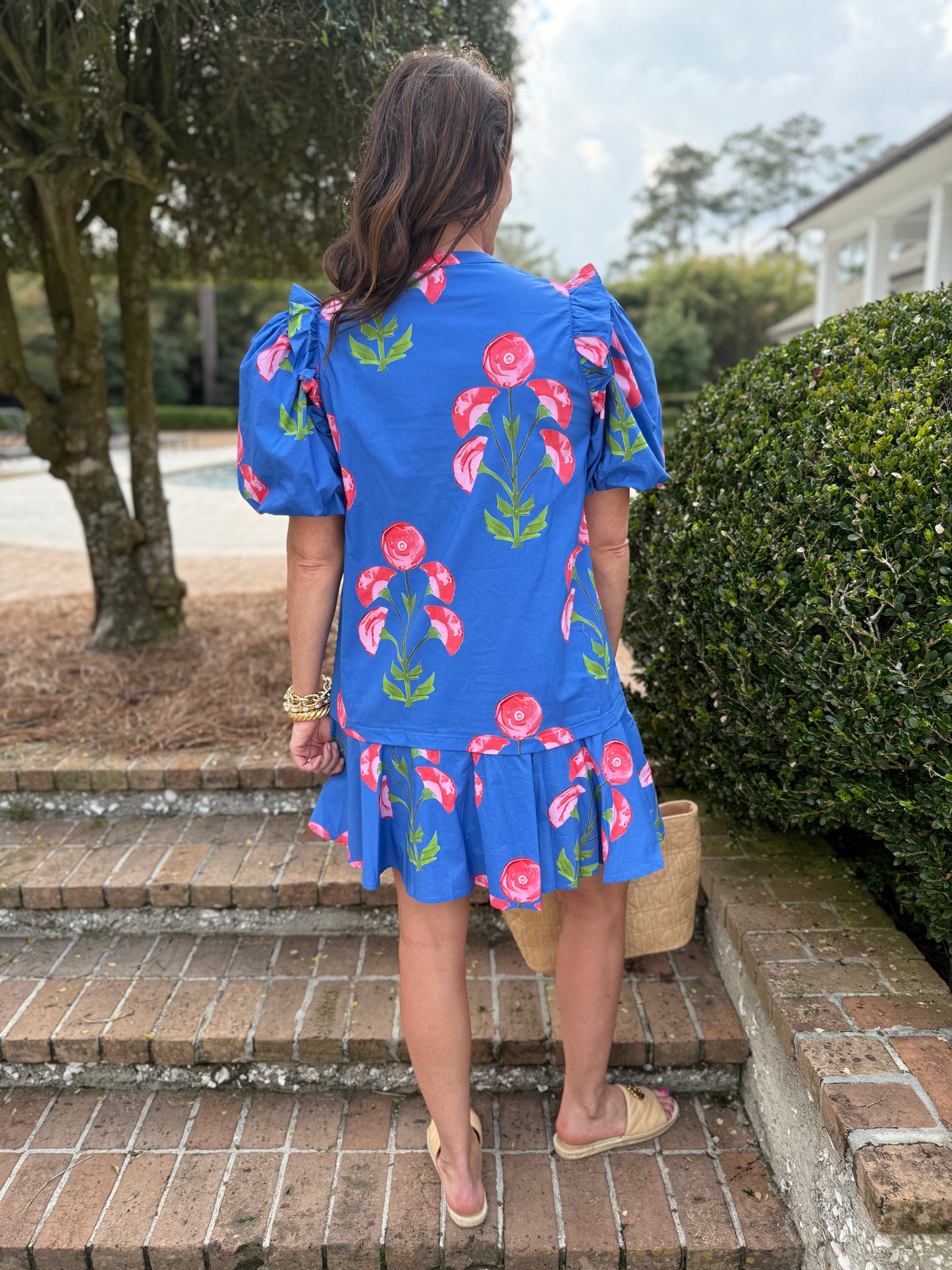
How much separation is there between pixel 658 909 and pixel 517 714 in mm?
676

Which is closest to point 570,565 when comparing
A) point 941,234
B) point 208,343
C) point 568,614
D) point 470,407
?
point 568,614

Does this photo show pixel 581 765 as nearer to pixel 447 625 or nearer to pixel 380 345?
pixel 447 625

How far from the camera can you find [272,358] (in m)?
1.35

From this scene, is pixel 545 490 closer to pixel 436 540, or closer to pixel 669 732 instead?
pixel 436 540

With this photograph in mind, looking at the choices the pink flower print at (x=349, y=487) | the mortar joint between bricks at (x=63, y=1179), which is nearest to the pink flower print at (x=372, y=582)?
the pink flower print at (x=349, y=487)

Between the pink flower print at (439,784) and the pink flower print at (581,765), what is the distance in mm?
193

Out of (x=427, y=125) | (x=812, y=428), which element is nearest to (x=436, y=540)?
(x=427, y=125)

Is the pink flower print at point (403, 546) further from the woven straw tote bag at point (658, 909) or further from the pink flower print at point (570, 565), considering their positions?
the woven straw tote bag at point (658, 909)

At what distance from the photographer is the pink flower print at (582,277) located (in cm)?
134

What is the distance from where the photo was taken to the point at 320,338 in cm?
135

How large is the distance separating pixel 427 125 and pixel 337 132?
2.09m

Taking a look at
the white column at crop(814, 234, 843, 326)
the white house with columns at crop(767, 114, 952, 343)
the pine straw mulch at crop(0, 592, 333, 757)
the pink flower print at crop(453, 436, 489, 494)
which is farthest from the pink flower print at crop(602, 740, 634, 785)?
the white column at crop(814, 234, 843, 326)

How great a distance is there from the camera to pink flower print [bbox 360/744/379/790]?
145 centimetres

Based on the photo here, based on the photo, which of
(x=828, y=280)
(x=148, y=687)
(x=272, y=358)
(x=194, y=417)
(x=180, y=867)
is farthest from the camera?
(x=194, y=417)
